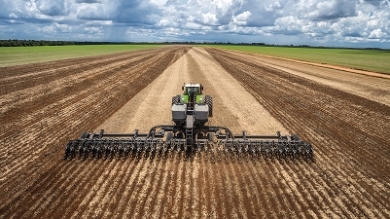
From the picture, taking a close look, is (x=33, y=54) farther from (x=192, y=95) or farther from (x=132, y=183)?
(x=132, y=183)

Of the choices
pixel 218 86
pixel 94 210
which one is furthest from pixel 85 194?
pixel 218 86

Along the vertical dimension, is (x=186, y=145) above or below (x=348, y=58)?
above

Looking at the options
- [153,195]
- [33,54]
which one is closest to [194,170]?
[153,195]

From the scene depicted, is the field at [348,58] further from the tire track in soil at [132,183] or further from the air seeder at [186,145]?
the tire track in soil at [132,183]

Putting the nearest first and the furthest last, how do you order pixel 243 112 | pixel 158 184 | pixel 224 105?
pixel 158 184 → pixel 243 112 → pixel 224 105

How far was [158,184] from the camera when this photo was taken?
888 cm

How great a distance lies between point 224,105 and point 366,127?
752cm

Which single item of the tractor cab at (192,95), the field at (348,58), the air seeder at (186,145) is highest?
the tractor cab at (192,95)

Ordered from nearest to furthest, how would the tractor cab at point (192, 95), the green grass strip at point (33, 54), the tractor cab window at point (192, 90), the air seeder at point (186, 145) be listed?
the air seeder at point (186, 145) < the tractor cab at point (192, 95) < the tractor cab window at point (192, 90) < the green grass strip at point (33, 54)

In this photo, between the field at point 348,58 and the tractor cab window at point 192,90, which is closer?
the tractor cab window at point 192,90

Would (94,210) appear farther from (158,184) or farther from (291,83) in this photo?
(291,83)

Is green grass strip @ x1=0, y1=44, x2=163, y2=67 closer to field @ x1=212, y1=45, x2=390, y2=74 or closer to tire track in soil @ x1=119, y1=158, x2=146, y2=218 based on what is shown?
tire track in soil @ x1=119, y1=158, x2=146, y2=218

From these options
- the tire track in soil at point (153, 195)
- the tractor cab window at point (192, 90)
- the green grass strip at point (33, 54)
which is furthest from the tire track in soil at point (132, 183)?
the green grass strip at point (33, 54)

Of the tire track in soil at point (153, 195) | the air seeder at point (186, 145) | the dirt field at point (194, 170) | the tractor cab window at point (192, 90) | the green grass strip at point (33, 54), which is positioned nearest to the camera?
the tire track in soil at point (153, 195)
